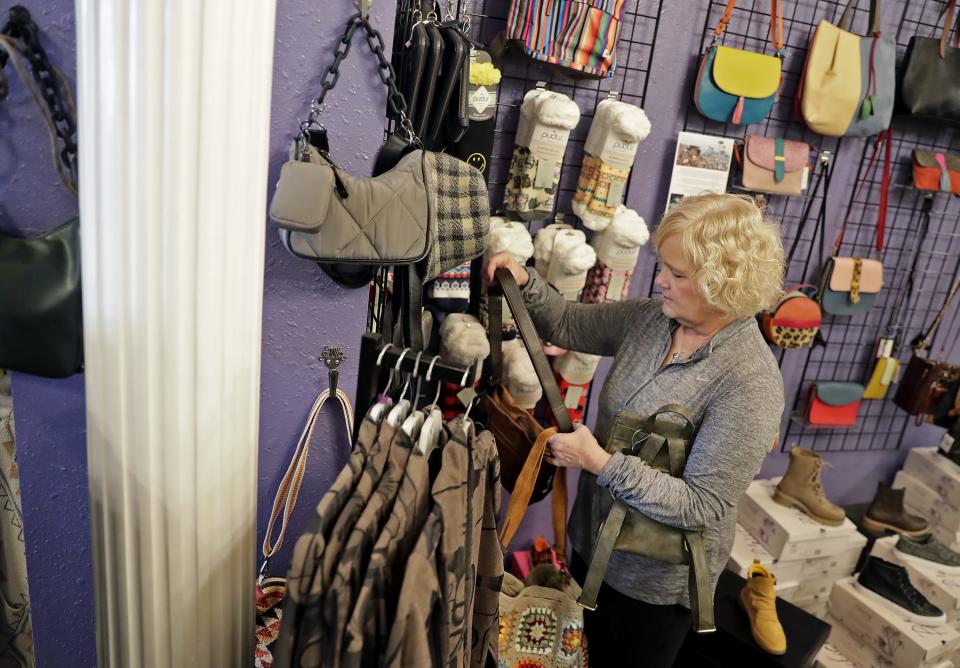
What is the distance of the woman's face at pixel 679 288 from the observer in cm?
131

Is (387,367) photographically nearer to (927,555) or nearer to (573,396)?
(573,396)

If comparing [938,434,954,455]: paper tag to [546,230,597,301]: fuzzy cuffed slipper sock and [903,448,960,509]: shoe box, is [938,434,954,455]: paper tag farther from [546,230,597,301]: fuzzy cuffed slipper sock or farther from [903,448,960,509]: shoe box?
[546,230,597,301]: fuzzy cuffed slipper sock

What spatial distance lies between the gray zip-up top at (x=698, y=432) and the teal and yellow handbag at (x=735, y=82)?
977 mm

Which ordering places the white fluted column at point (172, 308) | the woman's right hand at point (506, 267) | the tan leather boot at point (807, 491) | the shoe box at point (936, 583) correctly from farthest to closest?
the tan leather boot at point (807, 491) < the shoe box at point (936, 583) < the woman's right hand at point (506, 267) < the white fluted column at point (172, 308)

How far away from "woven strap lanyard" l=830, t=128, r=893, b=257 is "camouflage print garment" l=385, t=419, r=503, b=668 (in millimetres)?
2313

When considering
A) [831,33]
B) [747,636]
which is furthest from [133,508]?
[831,33]

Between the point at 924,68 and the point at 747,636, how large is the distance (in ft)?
7.01

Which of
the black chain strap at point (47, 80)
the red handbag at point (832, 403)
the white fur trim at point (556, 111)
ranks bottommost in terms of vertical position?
the red handbag at point (832, 403)

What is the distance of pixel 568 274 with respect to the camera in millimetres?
1931

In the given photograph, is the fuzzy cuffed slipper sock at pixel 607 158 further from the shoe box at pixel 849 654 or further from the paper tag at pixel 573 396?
the shoe box at pixel 849 654

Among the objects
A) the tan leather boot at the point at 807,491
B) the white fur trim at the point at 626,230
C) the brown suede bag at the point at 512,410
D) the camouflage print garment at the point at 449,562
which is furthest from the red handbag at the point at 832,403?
the camouflage print garment at the point at 449,562

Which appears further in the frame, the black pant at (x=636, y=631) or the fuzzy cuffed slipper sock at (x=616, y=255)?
the fuzzy cuffed slipper sock at (x=616, y=255)

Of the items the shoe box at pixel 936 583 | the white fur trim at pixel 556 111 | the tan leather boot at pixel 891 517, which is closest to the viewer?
the white fur trim at pixel 556 111

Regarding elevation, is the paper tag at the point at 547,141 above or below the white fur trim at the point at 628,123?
below
